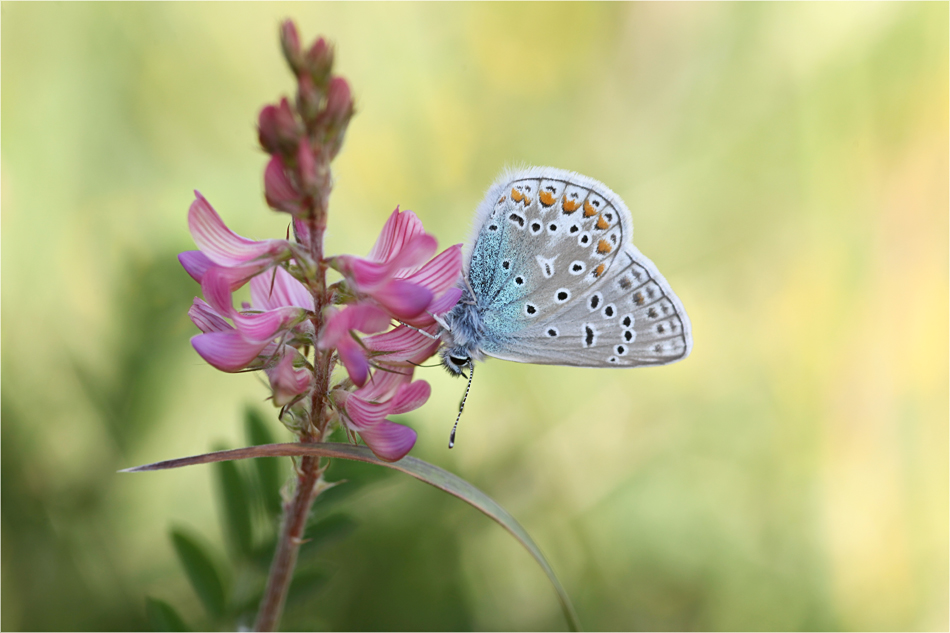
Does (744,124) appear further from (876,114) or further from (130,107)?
(130,107)

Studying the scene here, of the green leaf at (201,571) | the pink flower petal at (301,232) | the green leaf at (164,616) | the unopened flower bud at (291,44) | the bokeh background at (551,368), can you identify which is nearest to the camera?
the unopened flower bud at (291,44)

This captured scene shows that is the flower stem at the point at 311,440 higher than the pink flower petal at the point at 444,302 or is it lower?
lower

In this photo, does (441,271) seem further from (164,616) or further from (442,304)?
(164,616)

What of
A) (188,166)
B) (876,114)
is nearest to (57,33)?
(188,166)

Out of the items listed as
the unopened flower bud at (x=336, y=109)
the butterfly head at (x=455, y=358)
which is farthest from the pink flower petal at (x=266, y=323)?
the butterfly head at (x=455, y=358)

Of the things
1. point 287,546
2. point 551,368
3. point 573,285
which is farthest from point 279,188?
point 551,368

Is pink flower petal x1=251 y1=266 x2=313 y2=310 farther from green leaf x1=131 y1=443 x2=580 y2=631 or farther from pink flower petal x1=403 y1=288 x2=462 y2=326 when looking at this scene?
green leaf x1=131 y1=443 x2=580 y2=631

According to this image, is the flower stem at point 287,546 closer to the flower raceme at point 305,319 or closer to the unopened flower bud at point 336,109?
the flower raceme at point 305,319
